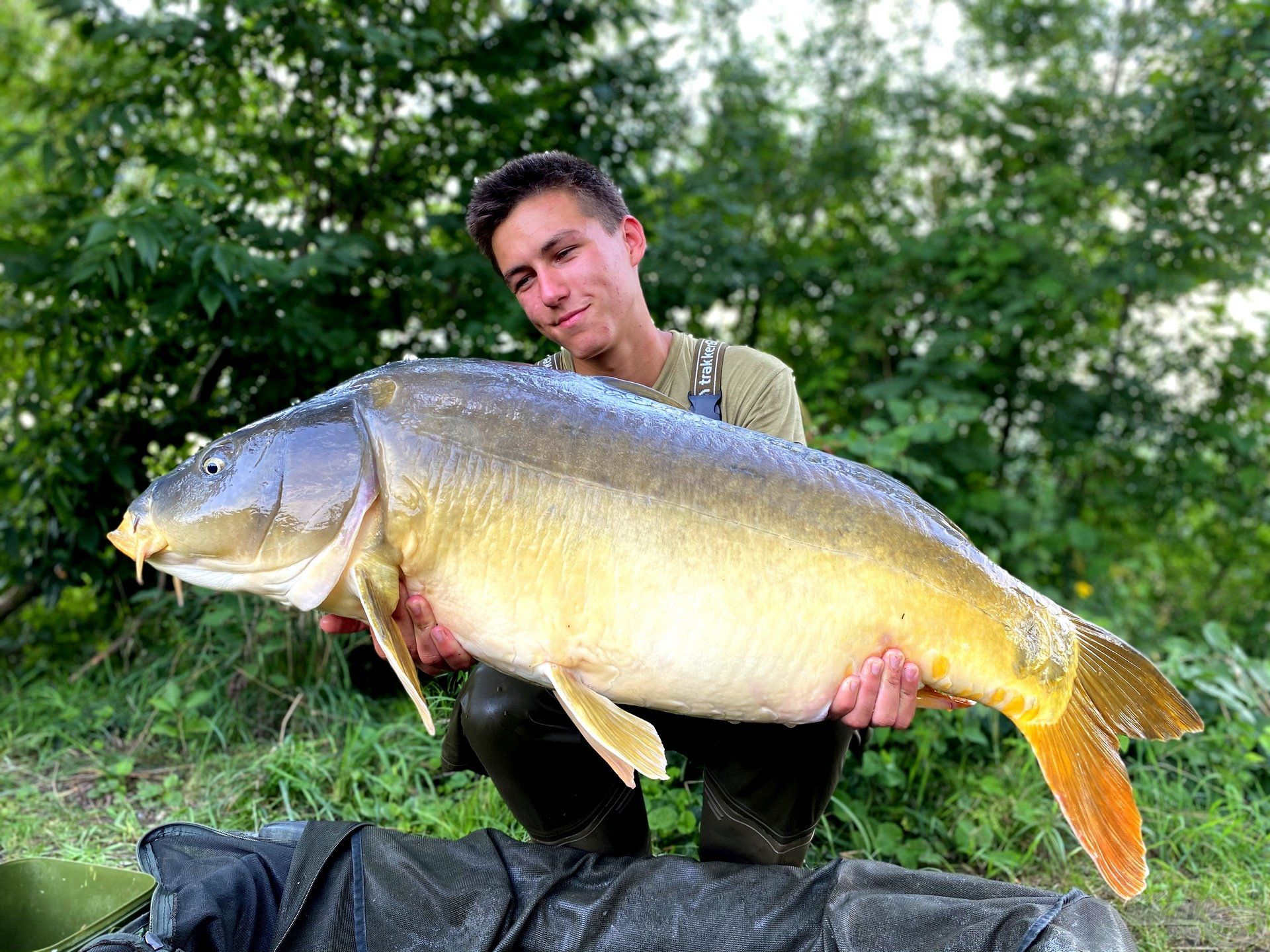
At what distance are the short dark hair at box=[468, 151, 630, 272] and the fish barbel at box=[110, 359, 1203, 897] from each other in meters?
0.60

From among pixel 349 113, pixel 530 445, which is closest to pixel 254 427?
pixel 530 445

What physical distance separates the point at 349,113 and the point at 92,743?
231cm

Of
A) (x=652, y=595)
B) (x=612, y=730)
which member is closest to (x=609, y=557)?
(x=652, y=595)

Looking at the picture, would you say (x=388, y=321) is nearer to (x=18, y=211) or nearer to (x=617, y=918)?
(x=18, y=211)

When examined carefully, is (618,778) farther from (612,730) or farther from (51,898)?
(51,898)

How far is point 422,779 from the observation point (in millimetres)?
2447

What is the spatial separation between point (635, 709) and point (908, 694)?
588 millimetres

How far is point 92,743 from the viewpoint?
2656mm

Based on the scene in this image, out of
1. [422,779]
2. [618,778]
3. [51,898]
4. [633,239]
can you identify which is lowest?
[422,779]

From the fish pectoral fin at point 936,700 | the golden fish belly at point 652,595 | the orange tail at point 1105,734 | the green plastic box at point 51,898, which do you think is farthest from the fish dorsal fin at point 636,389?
the green plastic box at point 51,898

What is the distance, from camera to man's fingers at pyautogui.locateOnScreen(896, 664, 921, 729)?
139 centimetres

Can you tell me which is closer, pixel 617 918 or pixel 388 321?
pixel 617 918

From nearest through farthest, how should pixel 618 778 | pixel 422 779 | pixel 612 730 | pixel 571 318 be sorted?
pixel 612 730 → pixel 618 778 → pixel 571 318 → pixel 422 779

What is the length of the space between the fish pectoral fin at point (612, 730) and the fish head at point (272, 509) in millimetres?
358
